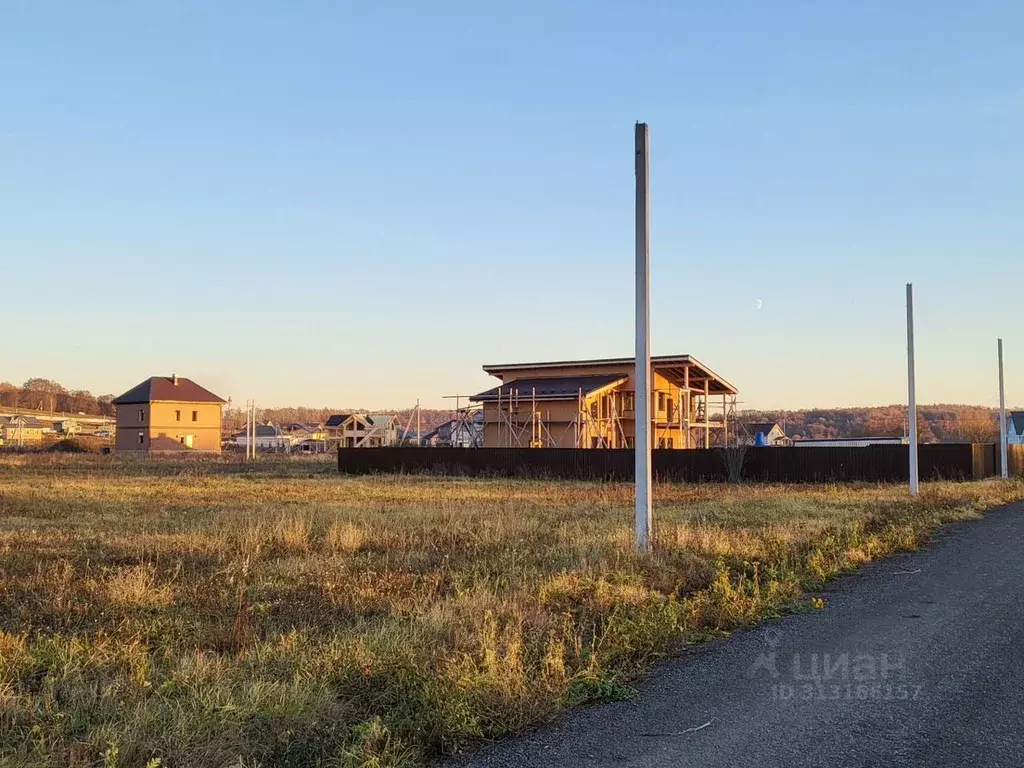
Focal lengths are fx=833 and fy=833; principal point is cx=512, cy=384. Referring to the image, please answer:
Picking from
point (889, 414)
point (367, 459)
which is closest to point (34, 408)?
point (367, 459)

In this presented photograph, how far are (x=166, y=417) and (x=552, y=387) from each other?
46.8 meters

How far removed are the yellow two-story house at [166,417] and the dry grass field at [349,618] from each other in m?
64.1

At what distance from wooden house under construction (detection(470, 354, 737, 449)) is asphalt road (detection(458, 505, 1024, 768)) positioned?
116ft

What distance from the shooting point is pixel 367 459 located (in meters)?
41.1

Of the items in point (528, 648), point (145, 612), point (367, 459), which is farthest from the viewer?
point (367, 459)

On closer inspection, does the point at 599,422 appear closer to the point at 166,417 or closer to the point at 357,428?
the point at 166,417

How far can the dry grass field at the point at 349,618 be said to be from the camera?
14.7 ft

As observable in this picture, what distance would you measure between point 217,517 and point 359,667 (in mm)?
11427

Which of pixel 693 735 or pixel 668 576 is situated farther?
pixel 668 576

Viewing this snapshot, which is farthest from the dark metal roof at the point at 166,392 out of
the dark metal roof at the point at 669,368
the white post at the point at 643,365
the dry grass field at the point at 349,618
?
the white post at the point at 643,365

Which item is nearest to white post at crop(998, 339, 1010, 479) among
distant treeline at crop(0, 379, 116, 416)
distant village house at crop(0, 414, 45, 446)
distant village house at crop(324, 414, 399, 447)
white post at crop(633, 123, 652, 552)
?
white post at crop(633, 123, 652, 552)

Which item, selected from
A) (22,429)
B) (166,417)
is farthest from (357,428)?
(22,429)

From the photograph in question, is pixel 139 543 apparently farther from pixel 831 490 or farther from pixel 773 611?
pixel 831 490

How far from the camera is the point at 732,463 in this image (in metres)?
32.1
